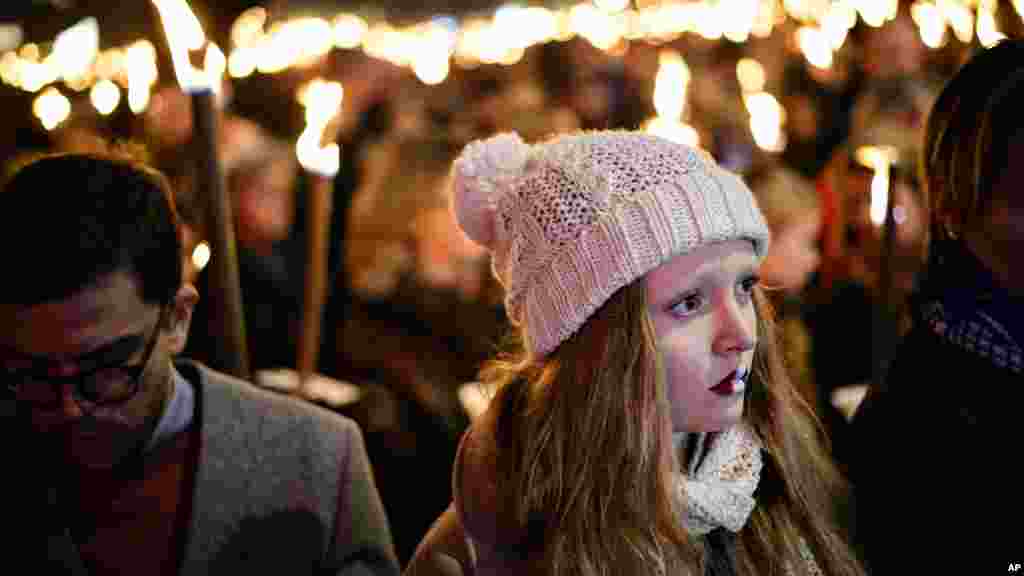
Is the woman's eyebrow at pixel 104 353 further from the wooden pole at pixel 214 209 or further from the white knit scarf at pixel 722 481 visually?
the white knit scarf at pixel 722 481

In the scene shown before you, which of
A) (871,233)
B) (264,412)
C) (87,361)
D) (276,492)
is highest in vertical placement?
(87,361)

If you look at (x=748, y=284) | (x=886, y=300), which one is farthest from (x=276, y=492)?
(x=886, y=300)

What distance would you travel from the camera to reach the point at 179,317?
204 cm

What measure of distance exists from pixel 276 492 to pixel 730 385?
2.82ft

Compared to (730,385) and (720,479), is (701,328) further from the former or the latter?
(720,479)

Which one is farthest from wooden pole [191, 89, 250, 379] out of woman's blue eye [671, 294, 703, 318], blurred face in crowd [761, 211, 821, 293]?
blurred face in crowd [761, 211, 821, 293]

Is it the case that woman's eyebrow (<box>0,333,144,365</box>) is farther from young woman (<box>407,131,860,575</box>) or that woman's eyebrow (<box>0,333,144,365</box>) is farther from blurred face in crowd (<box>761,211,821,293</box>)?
blurred face in crowd (<box>761,211,821,293</box>)

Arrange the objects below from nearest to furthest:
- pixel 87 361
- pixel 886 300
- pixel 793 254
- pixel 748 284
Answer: pixel 87 361 < pixel 748 284 < pixel 886 300 < pixel 793 254

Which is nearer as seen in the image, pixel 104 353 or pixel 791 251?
pixel 104 353

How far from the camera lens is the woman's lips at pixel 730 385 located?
1897mm

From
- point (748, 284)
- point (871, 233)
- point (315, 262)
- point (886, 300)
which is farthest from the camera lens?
point (871, 233)

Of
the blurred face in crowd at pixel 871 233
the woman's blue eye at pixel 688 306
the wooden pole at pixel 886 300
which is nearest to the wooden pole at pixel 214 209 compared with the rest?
the woman's blue eye at pixel 688 306

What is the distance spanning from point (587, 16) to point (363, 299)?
3.40 m

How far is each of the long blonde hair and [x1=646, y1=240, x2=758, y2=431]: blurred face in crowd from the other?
0.03 metres
